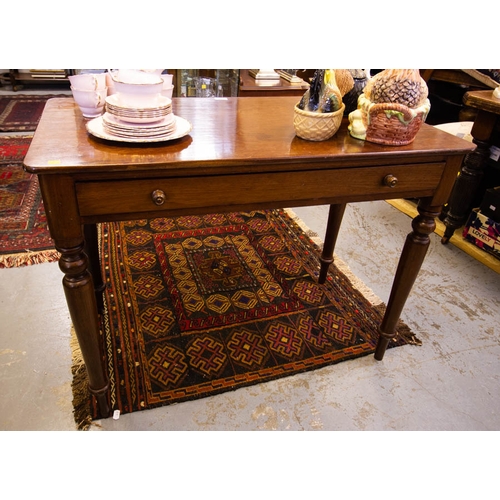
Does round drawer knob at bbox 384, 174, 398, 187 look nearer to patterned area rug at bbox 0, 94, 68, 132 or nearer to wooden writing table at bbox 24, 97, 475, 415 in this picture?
wooden writing table at bbox 24, 97, 475, 415

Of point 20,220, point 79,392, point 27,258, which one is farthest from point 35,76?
point 79,392

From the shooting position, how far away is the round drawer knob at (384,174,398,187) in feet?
3.67

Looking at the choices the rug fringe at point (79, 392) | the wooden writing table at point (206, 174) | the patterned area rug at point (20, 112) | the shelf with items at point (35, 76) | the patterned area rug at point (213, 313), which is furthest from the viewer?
the shelf with items at point (35, 76)

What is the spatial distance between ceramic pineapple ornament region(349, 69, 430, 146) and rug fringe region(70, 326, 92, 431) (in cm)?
118

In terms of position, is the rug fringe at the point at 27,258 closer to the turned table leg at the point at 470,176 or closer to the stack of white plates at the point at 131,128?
the stack of white plates at the point at 131,128

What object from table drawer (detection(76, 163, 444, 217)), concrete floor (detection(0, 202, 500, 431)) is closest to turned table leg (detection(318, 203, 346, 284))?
concrete floor (detection(0, 202, 500, 431))

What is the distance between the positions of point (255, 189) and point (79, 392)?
89 centimetres

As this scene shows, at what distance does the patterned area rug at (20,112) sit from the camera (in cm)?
349

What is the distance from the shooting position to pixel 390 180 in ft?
3.67

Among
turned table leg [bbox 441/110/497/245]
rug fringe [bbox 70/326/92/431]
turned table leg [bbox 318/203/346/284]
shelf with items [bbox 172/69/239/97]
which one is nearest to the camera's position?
rug fringe [bbox 70/326/92/431]

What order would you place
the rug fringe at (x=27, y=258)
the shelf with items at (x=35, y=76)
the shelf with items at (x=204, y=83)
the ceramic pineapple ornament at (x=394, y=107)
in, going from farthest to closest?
the shelf with items at (x=35, y=76) < the shelf with items at (x=204, y=83) < the rug fringe at (x=27, y=258) < the ceramic pineapple ornament at (x=394, y=107)

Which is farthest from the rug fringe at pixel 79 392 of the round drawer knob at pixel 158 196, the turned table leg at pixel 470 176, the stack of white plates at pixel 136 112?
the turned table leg at pixel 470 176

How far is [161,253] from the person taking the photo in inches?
79.9

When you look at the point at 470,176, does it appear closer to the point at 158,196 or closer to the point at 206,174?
the point at 206,174
